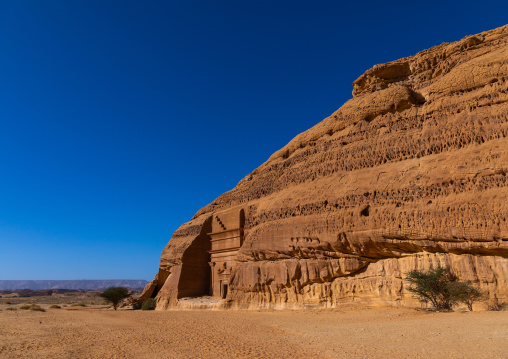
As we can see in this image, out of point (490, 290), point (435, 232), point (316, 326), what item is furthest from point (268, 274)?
point (490, 290)

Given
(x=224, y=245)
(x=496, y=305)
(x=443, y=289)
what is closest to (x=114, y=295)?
(x=224, y=245)

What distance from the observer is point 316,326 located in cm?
1357

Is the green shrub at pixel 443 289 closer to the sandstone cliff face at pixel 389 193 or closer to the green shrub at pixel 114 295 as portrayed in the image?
the sandstone cliff face at pixel 389 193

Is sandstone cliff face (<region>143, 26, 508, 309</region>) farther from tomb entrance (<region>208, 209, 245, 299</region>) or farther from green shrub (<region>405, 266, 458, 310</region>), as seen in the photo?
green shrub (<region>405, 266, 458, 310</region>)

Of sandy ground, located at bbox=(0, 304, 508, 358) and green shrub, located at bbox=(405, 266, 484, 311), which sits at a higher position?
green shrub, located at bbox=(405, 266, 484, 311)

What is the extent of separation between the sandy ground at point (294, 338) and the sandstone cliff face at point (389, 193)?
2594 mm

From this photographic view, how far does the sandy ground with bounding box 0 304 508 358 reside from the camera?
844cm

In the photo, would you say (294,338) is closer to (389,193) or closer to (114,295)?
(389,193)

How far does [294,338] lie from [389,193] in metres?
8.23

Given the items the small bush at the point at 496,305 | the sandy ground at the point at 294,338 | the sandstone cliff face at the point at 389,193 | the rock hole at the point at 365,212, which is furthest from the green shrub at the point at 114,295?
the small bush at the point at 496,305

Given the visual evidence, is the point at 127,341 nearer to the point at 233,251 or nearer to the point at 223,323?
the point at 223,323

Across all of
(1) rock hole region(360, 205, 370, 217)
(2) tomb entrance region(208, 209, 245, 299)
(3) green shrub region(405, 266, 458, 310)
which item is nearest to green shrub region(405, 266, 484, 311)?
(3) green shrub region(405, 266, 458, 310)

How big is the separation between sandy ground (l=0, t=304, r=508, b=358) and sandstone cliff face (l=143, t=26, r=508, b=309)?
2.59 m

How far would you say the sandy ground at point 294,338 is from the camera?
27.7 ft
